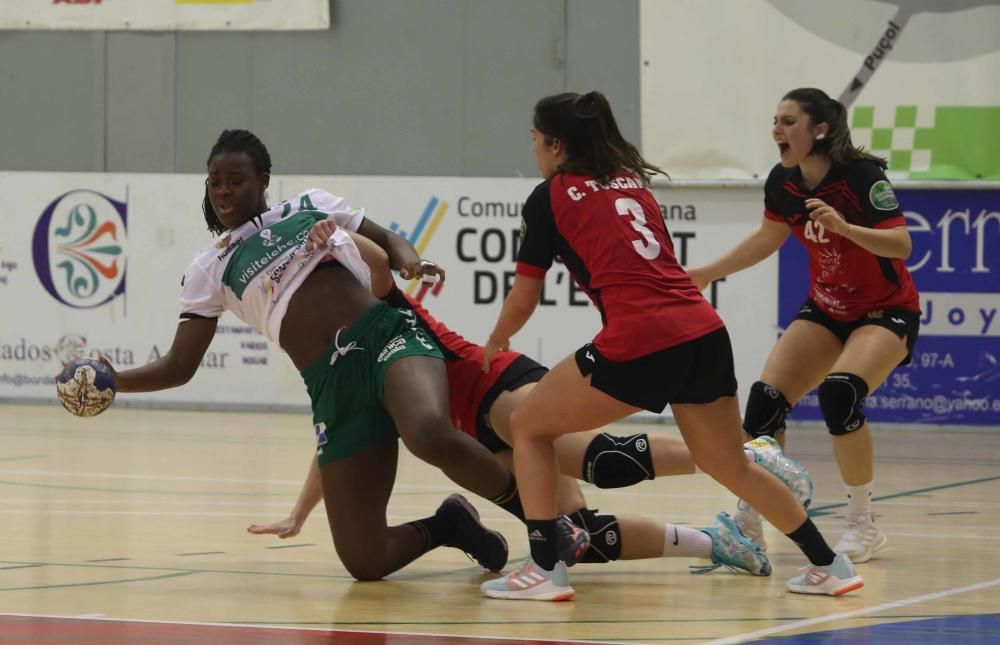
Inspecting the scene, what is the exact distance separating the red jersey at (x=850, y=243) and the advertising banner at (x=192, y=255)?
20.3 ft

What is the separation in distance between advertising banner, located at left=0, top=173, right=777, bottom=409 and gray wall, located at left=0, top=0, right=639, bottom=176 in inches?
18.2

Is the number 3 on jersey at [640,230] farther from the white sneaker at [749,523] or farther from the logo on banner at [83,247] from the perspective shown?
the logo on banner at [83,247]

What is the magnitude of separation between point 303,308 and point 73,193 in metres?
8.92

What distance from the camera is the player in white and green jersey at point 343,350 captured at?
575 cm

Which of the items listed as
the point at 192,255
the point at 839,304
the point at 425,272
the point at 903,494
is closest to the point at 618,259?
the point at 425,272

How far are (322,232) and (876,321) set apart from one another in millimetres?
2355

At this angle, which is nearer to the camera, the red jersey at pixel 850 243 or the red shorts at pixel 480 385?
the red shorts at pixel 480 385

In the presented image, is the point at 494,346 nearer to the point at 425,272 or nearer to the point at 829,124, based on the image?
the point at 425,272

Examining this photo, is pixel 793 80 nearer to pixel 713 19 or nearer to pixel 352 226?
pixel 713 19

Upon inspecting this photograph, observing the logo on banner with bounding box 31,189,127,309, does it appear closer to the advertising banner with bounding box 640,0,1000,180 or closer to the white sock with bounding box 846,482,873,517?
the advertising banner with bounding box 640,0,1000,180

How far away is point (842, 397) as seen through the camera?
655 cm

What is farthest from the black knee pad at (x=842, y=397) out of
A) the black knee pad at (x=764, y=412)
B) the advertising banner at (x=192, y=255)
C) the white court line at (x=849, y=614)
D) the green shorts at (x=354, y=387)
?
the advertising banner at (x=192, y=255)

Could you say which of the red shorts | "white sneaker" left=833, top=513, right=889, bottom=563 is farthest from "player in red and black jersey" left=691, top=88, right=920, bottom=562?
the red shorts

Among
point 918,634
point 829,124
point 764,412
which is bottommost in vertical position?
point 918,634
